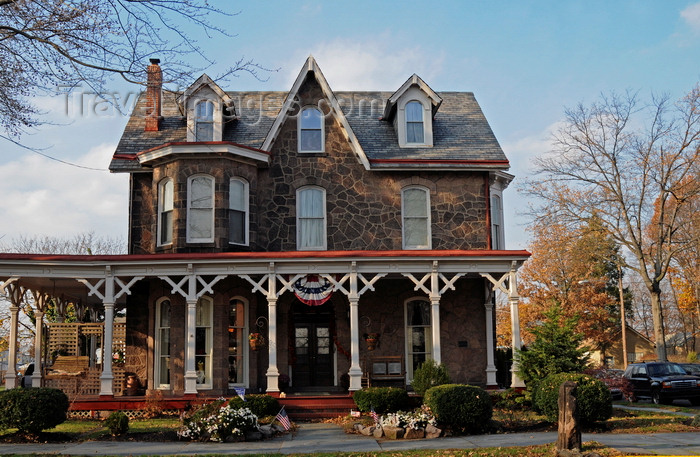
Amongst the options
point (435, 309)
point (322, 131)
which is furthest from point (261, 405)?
point (322, 131)

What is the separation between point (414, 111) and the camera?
75.6 feet

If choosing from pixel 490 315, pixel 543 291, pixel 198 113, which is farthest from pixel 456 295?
pixel 543 291

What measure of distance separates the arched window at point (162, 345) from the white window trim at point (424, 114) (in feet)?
30.3

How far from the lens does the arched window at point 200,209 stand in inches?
795

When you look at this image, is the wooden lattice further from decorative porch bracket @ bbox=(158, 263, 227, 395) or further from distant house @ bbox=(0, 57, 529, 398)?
decorative porch bracket @ bbox=(158, 263, 227, 395)

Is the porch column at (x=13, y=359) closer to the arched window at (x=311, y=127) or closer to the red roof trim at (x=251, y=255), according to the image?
the red roof trim at (x=251, y=255)

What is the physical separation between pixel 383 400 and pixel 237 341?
222 inches

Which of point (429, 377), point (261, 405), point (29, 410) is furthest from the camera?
point (429, 377)

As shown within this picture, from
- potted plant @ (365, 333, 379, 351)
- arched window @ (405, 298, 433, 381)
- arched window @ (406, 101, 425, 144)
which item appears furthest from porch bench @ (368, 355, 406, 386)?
arched window @ (406, 101, 425, 144)

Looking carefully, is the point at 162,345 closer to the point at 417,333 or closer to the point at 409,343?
the point at 409,343

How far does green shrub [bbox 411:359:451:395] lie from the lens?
1680 centimetres

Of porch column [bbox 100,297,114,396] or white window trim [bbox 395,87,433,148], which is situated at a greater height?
white window trim [bbox 395,87,433,148]

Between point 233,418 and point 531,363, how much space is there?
7.40 m

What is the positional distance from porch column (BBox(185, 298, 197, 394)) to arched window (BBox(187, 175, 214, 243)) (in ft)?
7.49
